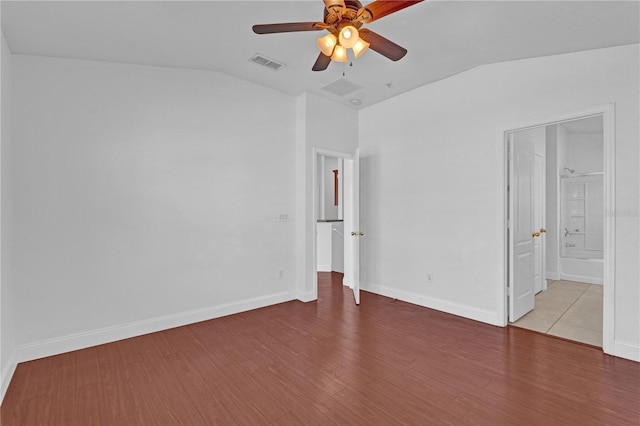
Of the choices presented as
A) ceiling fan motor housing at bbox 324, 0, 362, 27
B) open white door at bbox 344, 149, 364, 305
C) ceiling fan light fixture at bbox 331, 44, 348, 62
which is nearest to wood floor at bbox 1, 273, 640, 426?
open white door at bbox 344, 149, 364, 305

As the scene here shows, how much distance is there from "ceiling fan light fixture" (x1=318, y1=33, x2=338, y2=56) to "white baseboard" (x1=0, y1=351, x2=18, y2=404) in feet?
11.0

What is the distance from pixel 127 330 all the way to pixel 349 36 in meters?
3.45

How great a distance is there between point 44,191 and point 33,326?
1217 millimetres

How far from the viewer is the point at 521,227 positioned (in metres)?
3.74

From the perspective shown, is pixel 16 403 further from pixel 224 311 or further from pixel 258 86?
pixel 258 86

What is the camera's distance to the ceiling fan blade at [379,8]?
1821mm

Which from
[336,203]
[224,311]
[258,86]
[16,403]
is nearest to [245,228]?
[224,311]

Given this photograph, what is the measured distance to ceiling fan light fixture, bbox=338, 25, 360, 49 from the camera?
2.02 m

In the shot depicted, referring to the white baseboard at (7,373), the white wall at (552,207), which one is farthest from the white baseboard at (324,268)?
the white baseboard at (7,373)

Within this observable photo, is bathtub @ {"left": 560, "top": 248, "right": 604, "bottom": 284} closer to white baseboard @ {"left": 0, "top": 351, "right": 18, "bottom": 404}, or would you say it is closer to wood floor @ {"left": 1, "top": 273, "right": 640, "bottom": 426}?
wood floor @ {"left": 1, "top": 273, "right": 640, "bottom": 426}

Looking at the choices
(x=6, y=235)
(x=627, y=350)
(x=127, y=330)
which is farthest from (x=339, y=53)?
(x=627, y=350)

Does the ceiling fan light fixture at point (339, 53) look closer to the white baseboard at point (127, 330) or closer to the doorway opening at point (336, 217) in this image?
the doorway opening at point (336, 217)

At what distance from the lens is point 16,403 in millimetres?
2119

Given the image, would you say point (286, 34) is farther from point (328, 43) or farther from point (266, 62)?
point (328, 43)
